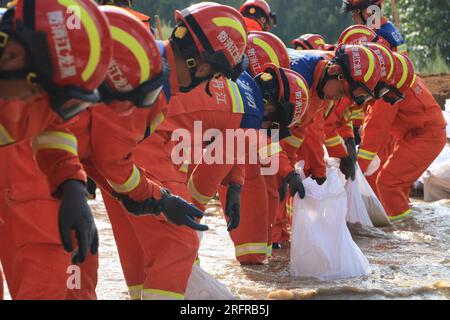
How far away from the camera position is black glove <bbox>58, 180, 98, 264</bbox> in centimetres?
392

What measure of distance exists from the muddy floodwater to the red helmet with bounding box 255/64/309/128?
1078mm

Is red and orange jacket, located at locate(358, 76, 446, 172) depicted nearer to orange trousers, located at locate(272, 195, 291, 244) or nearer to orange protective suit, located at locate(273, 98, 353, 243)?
orange protective suit, located at locate(273, 98, 353, 243)

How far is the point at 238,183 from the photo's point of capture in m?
5.96

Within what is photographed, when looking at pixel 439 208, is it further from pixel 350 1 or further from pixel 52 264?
pixel 52 264

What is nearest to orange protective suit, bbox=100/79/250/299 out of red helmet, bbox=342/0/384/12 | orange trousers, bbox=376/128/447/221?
orange trousers, bbox=376/128/447/221

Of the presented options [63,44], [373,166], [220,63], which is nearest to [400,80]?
[373,166]

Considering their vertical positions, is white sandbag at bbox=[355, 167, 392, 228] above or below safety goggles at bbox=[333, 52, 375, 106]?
below

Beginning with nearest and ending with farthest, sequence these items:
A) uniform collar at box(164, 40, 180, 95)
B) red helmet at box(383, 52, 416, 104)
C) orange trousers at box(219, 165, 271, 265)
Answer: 1. uniform collar at box(164, 40, 180, 95)
2. orange trousers at box(219, 165, 271, 265)
3. red helmet at box(383, 52, 416, 104)

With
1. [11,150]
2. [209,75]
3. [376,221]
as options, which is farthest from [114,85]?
[376,221]

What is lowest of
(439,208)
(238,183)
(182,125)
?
(439,208)

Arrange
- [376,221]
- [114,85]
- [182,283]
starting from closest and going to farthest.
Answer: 1. [114,85]
2. [182,283]
3. [376,221]

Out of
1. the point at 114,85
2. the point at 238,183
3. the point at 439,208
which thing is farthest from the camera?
the point at 439,208

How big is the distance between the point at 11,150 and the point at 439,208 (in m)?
6.43

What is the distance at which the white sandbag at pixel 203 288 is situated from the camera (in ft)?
16.8
